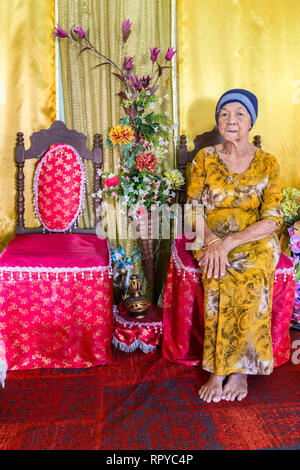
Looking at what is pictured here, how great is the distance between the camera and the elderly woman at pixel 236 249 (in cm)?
195

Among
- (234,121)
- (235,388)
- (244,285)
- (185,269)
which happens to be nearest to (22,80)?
(234,121)

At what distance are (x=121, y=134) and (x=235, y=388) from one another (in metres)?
1.69

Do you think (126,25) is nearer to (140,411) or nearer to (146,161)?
(146,161)

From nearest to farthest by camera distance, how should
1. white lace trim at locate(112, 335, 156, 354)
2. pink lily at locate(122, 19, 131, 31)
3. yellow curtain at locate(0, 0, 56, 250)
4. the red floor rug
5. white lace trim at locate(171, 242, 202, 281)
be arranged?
the red floor rug < white lace trim at locate(171, 242, 202, 281) < white lace trim at locate(112, 335, 156, 354) < pink lily at locate(122, 19, 131, 31) < yellow curtain at locate(0, 0, 56, 250)

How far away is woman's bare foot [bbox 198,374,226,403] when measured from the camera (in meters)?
1.89

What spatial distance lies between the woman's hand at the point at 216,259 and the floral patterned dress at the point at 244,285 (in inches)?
1.4

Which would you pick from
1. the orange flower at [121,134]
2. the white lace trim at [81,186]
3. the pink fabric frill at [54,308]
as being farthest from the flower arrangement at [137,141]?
the pink fabric frill at [54,308]

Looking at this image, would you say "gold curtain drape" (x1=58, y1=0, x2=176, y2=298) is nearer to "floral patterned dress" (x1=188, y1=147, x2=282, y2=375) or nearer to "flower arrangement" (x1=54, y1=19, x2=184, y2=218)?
"flower arrangement" (x1=54, y1=19, x2=184, y2=218)

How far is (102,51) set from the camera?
278 centimetres

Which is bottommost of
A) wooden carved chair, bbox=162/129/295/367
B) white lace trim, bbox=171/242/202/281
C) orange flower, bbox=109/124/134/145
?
wooden carved chair, bbox=162/129/295/367

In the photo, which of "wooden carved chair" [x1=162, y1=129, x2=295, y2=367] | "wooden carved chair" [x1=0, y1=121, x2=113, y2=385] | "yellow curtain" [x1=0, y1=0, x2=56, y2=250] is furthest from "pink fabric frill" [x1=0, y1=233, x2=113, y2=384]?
"yellow curtain" [x1=0, y1=0, x2=56, y2=250]

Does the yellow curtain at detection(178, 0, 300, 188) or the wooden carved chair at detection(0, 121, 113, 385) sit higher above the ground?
the yellow curtain at detection(178, 0, 300, 188)

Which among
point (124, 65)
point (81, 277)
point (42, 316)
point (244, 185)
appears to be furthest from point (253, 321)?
point (124, 65)

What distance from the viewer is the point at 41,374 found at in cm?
215
